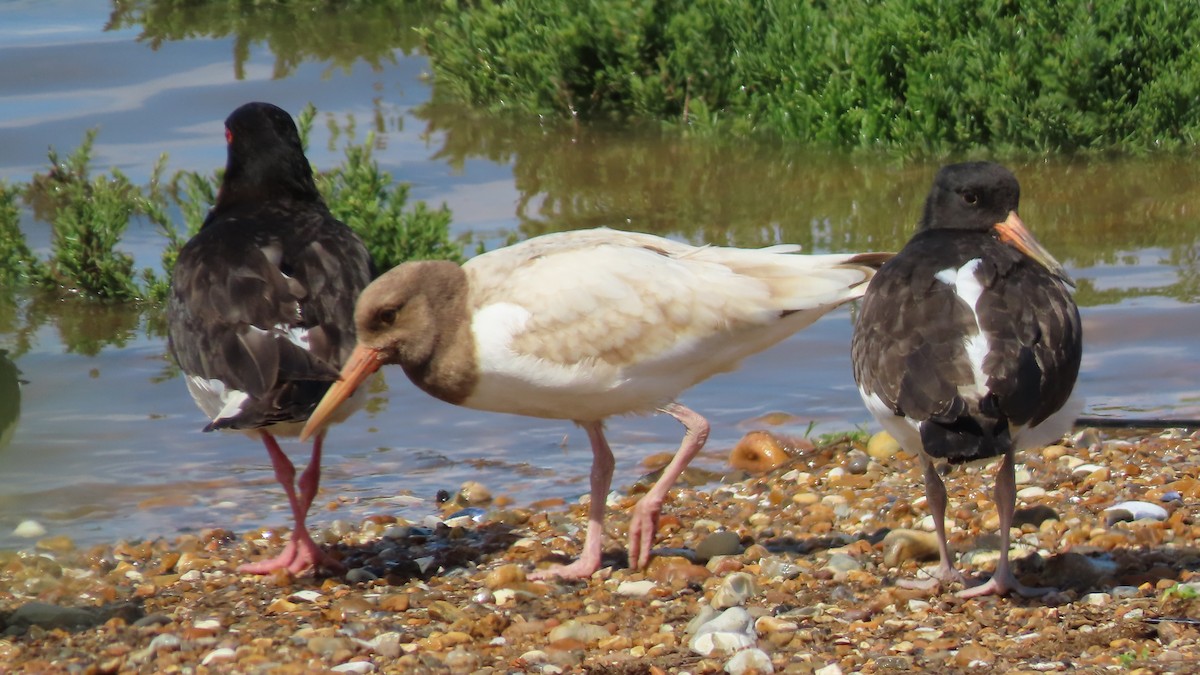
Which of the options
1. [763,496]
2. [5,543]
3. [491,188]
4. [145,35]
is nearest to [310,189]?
[5,543]

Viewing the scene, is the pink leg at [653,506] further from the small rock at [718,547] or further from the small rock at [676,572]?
the small rock at [718,547]

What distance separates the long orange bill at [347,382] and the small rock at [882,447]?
85.7 inches

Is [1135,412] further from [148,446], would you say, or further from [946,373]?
[148,446]

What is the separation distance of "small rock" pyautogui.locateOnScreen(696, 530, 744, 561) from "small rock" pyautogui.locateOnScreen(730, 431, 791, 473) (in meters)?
1.03

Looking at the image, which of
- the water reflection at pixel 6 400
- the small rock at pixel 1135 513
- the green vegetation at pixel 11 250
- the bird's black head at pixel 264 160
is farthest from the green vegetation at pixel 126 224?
the small rock at pixel 1135 513

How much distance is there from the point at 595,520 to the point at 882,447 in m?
1.48

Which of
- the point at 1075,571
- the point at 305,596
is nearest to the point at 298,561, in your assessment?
the point at 305,596

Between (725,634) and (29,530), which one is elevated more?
(725,634)

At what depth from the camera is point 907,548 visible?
529cm

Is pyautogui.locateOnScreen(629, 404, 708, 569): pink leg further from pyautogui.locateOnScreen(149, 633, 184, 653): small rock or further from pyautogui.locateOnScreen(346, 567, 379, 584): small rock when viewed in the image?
pyautogui.locateOnScreen(149, 633, 184, 653): small rock

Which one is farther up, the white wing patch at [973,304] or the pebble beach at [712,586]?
the white wing patch at [973,304]

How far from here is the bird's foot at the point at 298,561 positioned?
5648mm

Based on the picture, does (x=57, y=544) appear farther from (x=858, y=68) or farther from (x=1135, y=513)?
(x=858, y=68)

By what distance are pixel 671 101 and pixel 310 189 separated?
214 inches
